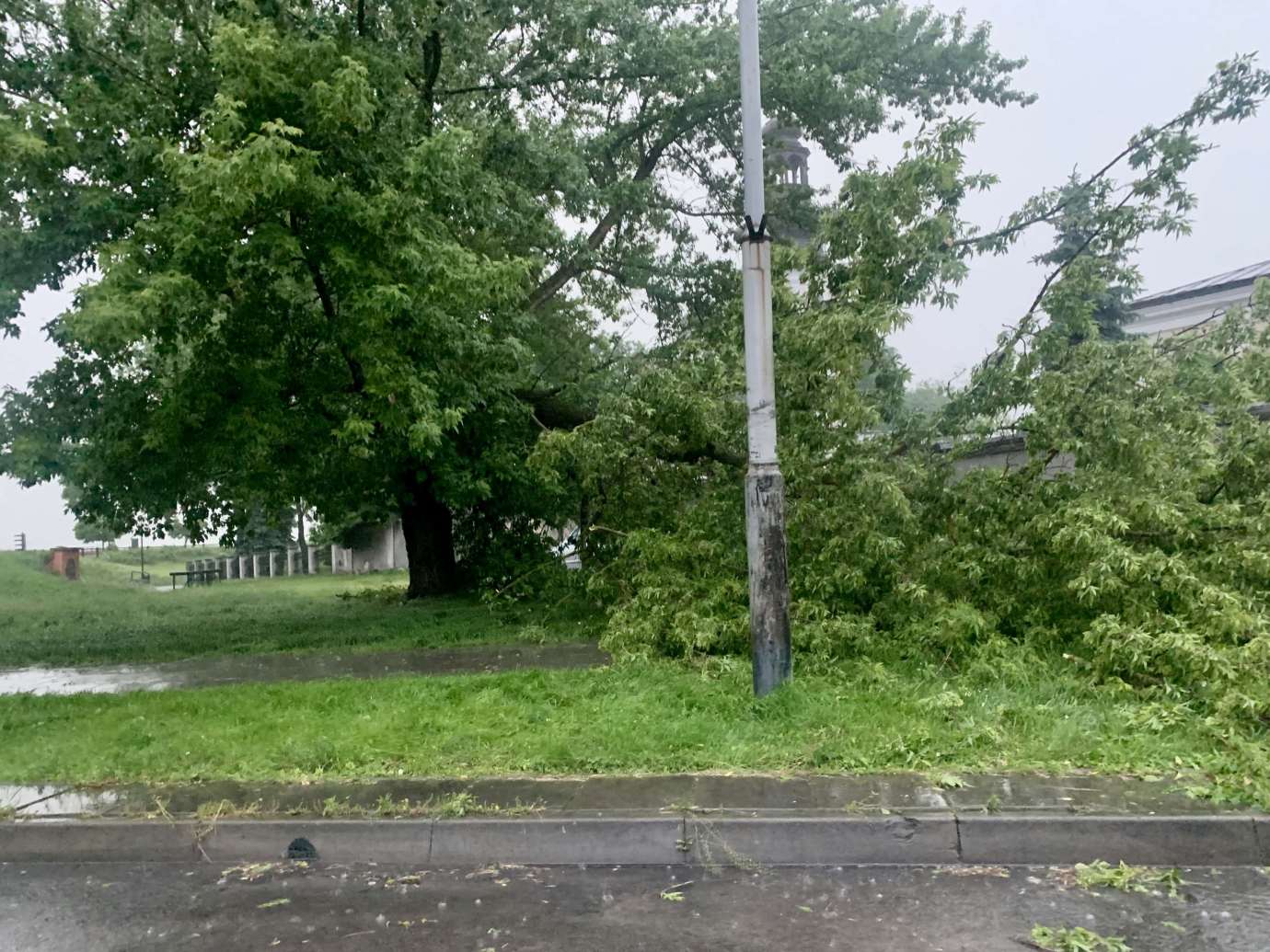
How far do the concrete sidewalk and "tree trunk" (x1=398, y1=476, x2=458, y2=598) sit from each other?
38.1ft

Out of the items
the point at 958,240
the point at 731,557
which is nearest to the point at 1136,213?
the point at 958,240

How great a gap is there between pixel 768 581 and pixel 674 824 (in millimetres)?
2124

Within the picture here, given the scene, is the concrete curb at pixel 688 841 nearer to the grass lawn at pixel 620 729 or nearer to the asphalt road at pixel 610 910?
the asphalt road at pixel 610 910

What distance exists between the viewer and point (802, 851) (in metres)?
4.77

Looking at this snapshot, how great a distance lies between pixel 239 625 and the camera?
14.8 m

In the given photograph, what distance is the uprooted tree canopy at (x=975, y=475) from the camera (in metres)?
7.13

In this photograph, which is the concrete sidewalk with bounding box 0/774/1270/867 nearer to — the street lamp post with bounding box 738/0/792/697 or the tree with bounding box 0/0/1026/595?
the street lamp post with bounding box 738/0/792/697

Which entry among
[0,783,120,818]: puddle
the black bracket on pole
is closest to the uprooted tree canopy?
the black bracket on pole

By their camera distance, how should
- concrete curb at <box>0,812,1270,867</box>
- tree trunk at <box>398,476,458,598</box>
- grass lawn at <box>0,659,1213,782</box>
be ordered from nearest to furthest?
concrete curb at <box>0,812,1270,867</box>, grass lawn at <box>0,659,1213,782</box>, tree trunk at <box>398,476,458,598</box>

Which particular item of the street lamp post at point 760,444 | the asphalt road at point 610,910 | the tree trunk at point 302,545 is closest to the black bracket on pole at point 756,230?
the street lamp post at point 760,444

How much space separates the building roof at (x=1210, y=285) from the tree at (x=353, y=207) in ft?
20.8

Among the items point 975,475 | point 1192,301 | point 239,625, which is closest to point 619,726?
point 975,475

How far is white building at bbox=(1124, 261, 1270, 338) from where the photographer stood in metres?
18.4

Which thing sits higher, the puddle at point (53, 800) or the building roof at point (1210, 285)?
the building roof at point (1210, 285)
